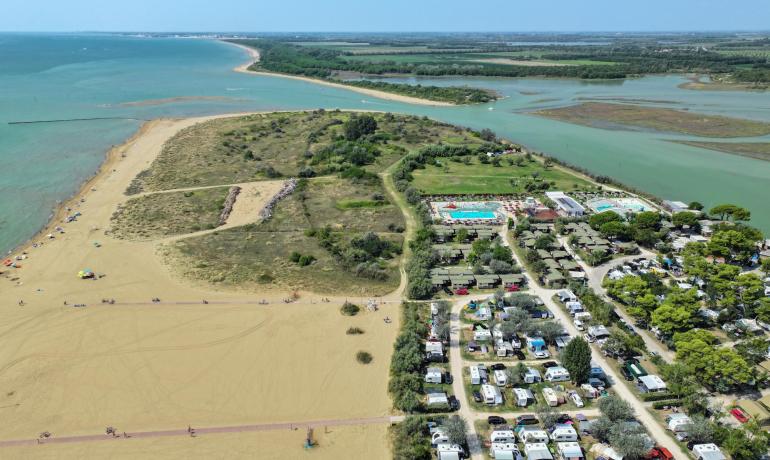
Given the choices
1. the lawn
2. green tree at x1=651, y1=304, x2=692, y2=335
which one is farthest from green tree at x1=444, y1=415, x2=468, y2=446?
the lawn

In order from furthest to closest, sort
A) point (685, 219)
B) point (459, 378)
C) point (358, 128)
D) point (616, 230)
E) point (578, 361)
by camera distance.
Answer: point (358, 128) → point (685, 219) → point (616, 230) → point (459, 378) → point (578, 361)

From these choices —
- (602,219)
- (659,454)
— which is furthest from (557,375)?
(602,219)

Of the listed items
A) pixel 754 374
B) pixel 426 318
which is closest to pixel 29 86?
pixel 426 318

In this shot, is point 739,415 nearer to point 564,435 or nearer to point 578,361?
point 578,361

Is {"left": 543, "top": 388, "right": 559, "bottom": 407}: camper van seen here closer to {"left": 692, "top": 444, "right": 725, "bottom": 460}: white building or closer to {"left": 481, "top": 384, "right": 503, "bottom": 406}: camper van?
{"left": 481, "top": 384, "right": 503, "bottom": 406}: camper van

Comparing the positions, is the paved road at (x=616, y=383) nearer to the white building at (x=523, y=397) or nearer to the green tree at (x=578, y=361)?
the green tree at (x=578, y=361)

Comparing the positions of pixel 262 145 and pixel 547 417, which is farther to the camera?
pixel 262 145

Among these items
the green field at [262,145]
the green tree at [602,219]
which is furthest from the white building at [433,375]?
the green field at [262,145]
